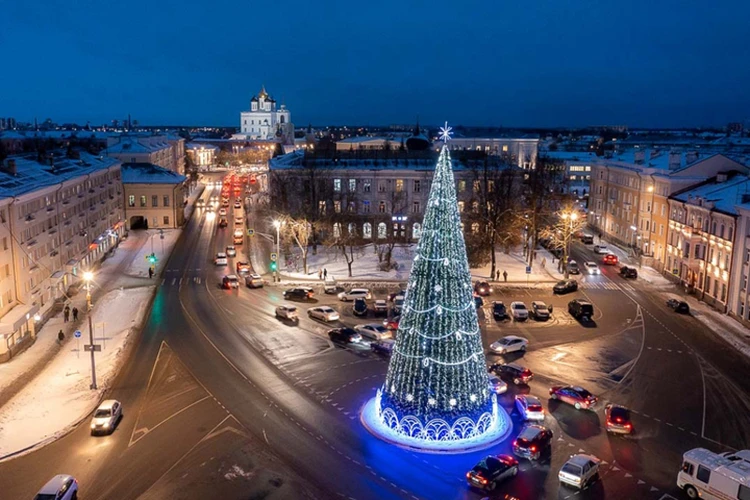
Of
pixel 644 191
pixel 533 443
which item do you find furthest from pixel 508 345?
pixel 644 191

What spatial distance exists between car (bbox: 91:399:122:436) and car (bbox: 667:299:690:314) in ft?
122

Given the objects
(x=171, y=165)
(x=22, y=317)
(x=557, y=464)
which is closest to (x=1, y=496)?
(x=22, y=317)

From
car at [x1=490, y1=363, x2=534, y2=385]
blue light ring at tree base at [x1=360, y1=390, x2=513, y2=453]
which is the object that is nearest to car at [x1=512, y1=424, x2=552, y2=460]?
blue light ring at tree base at [x1=360, y1=390, x2=513, y2=453]

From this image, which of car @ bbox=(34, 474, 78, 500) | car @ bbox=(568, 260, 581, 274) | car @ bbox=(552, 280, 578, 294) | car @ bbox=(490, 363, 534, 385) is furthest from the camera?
car @ bbox=(568, 260, 581, 274)

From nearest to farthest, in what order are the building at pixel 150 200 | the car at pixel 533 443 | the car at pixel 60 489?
the car at pixel 60 489, the car at pixel 533 443, the building at pixel 150 200

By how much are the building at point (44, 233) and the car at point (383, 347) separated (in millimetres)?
19474

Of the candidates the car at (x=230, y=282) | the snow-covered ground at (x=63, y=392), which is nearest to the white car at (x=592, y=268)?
the car at (x=230, y=282)

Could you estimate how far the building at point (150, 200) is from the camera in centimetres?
7862

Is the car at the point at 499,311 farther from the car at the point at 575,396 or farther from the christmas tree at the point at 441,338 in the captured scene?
the christmas tree at the point at 441,338

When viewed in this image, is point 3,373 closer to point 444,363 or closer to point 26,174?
point 26,174

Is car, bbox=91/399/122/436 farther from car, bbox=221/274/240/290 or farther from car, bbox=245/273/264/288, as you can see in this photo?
car, bbox=245/273/264/288

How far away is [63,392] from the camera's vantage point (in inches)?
1172

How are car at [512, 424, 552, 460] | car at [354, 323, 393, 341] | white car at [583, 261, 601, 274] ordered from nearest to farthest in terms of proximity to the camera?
1. car at [512, 424, 552, 460]
2. car at [354, 323, 393, 341]
3. white car at [583, 261, 601, 274]

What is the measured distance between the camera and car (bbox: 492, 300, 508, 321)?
42.9 meters
